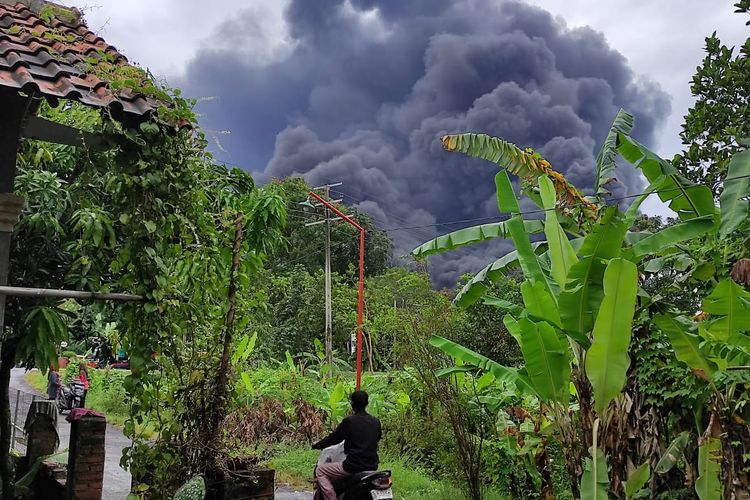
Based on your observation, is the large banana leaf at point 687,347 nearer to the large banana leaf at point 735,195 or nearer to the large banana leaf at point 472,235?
the large banana leaf at point 735,195

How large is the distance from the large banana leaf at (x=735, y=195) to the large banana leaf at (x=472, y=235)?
5.67 feet

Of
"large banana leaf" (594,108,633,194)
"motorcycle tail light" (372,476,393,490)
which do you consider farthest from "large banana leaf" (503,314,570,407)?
"large banana leaf" (594,108,633,194)

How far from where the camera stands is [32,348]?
15.4 ft

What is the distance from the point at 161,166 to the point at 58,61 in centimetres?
102

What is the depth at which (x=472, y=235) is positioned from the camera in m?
6.33

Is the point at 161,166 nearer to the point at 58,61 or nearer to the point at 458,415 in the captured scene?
the point at 58,61

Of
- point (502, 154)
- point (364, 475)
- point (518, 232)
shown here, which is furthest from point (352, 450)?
point (502, 154)

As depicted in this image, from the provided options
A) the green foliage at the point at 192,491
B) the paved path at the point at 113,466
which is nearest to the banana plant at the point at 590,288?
the green foliage at the point at 192,491

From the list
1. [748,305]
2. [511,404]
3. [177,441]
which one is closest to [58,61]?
[177,441]

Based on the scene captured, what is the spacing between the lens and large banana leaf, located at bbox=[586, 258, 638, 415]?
397 centimetres

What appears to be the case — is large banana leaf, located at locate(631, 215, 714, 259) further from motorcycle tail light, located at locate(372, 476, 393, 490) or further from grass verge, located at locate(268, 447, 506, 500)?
grass verge, located at locate(268, 447, 506, 500)

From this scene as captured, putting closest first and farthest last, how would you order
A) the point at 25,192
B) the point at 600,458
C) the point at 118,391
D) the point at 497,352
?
1. the point at 600,458
2. the point at 25,192
3. the point at 497,352
4. the point at 118,391

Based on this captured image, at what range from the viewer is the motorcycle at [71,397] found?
50.6ft

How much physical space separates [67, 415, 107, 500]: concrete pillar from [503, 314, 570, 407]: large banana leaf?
4.47 metres
